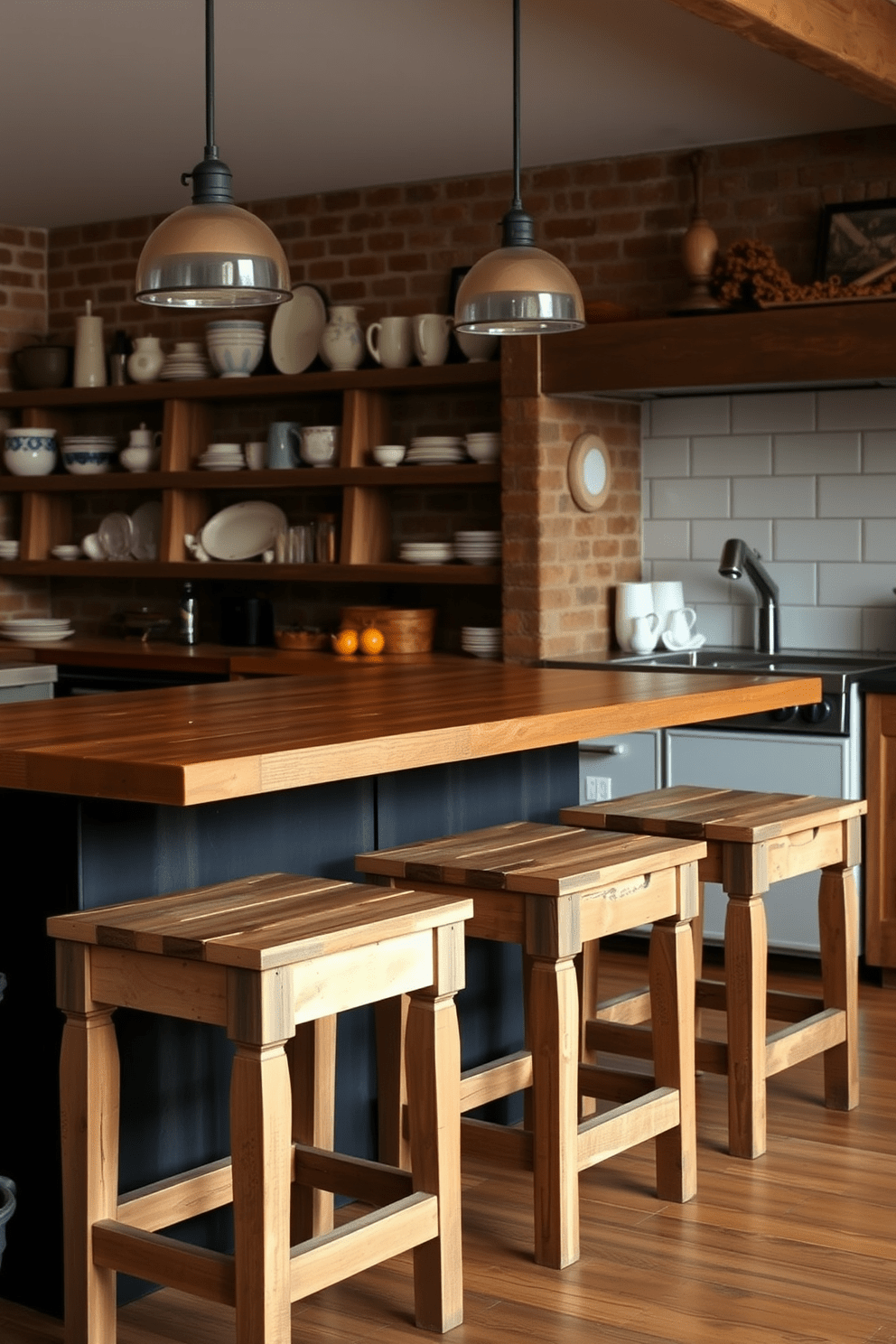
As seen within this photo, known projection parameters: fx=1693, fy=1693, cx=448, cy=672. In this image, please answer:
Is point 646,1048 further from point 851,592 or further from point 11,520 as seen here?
point 11,520

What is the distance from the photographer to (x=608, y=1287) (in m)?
2.85

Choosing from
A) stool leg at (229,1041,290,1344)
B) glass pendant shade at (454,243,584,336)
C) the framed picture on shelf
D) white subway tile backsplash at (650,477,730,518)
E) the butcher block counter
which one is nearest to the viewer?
stool leg at (229,1041,290,1344)

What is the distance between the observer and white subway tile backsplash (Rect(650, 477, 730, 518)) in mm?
5621

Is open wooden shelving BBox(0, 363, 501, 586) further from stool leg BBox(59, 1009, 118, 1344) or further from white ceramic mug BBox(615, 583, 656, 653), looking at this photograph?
stool leg BBox(59, 1009, 118, 1344)

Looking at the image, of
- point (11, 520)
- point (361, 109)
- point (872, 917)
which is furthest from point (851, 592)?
point (11, 520)

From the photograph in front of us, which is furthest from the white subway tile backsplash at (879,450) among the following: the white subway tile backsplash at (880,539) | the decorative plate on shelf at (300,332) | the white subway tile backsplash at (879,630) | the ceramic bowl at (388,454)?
the decorative plate on shelf at (300,332)

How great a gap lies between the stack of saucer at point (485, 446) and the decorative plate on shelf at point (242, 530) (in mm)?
1040

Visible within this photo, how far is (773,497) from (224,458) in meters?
2.02

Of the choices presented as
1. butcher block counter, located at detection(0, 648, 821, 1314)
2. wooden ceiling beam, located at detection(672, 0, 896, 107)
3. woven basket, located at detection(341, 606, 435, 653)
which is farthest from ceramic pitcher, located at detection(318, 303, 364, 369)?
butcher block counter, located at detection(0, 648, 821, 1314)

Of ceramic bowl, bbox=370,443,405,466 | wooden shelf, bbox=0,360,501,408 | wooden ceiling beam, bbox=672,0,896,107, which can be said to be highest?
wooden ceiling beam, bbox=672,0,896,107

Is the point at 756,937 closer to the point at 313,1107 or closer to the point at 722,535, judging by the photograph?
the point at 313,1107

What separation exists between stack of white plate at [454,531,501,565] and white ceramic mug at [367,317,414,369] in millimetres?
659

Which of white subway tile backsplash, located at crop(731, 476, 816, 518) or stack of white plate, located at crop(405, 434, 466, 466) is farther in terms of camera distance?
stack of white plate, located at crop(405, 434, 466, 466)

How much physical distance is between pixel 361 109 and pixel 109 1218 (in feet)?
11.5
